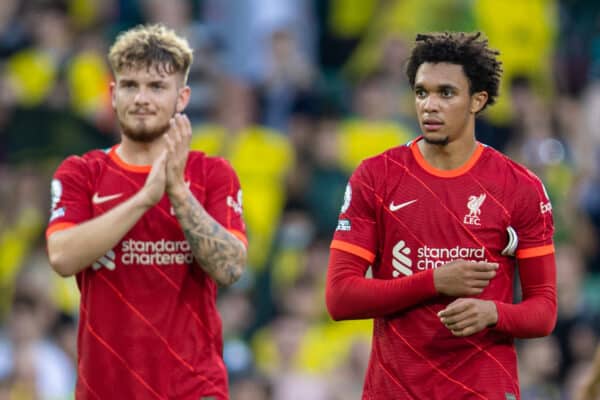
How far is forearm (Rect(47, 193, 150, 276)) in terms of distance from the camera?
638cm

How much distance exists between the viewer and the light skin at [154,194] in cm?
639

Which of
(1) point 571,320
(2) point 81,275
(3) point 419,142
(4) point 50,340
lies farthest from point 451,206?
(4) point 50,340

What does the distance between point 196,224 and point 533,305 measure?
155 centimetres

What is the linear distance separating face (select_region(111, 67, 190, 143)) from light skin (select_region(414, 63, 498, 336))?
3.98 ft

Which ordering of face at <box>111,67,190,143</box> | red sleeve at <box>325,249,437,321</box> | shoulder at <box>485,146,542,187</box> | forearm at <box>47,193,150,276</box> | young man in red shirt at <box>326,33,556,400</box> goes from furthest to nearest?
1. face at <box>111,67,190,143</box>
2. forearm at <box>47,193,150,276</box>
3. shoulder at <box>485,146,542,187</box>
4. young man in red shirt at <box>326,33,556,400</box>
5. red sleeve at <box>325,249,437,321</box>

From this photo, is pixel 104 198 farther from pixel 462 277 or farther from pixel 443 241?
pixel 462 277

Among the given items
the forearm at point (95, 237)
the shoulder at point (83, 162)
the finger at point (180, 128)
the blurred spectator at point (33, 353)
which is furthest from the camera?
the blurred spectator at point (33, 353)

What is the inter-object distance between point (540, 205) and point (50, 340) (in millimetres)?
6059

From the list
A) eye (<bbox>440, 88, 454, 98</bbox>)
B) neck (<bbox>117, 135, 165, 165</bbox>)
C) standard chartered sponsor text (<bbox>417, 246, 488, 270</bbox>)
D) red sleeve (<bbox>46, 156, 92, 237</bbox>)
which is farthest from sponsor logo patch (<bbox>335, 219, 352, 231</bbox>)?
red sleeve (<bbox>46, 156, 92, 237</bbox>)

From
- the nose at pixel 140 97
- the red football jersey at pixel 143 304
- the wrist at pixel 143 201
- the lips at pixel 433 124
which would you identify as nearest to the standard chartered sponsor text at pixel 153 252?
the red football jersey at pixel 143 304

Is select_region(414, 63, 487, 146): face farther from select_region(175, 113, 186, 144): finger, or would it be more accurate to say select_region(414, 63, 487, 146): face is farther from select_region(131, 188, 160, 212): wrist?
select_region(131, 188, 160, 212): wrist

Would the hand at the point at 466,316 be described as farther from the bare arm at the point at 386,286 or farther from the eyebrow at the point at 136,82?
the eyebrow at the point at 136,82

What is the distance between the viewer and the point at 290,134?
13.0m

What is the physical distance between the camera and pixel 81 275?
6.68m
